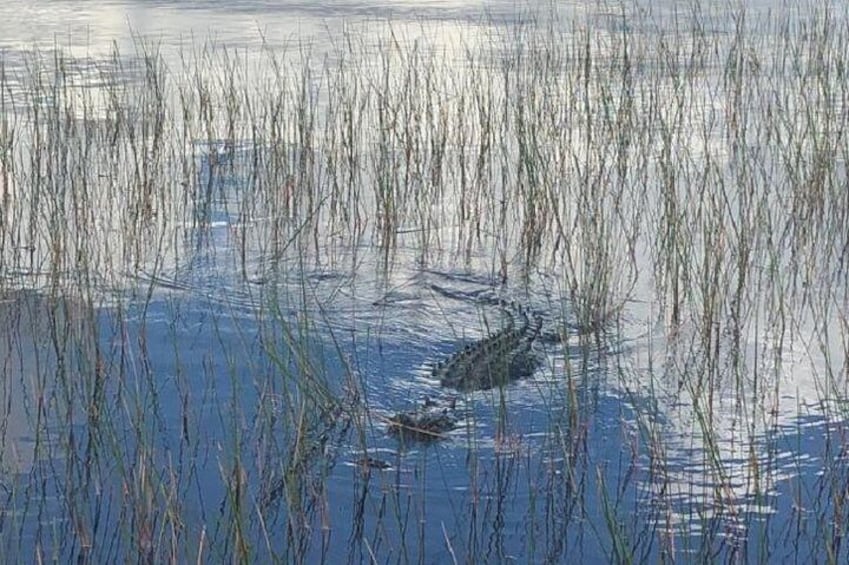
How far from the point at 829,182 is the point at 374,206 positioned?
1.98 metres

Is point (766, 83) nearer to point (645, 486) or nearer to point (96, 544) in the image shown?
point (645, 486)

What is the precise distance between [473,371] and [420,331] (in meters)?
0.75

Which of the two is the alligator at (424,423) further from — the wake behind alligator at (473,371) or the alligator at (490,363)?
the alligator at (490,363)

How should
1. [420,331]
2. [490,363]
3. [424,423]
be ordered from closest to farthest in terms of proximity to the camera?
[424,423]
[490,363]
[420,331]

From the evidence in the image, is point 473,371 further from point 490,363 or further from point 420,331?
point 420,331

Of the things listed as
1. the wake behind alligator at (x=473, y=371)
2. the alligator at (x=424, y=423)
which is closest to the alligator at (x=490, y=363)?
the wake behind alligator at (x=473, y=371)

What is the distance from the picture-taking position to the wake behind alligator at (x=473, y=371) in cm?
374

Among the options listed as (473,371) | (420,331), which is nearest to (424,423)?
(473,371)

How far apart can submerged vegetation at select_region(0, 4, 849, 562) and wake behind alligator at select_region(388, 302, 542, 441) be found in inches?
2.0

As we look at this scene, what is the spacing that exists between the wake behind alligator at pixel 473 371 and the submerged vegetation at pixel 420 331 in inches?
2.0

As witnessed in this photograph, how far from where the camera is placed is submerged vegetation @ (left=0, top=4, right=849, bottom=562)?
10.6 feet

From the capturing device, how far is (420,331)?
4.87 meters

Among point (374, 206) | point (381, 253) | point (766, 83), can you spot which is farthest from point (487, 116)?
point (766, 83)

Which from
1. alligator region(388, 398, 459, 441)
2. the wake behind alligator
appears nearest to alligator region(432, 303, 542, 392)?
the wake behind alligator
